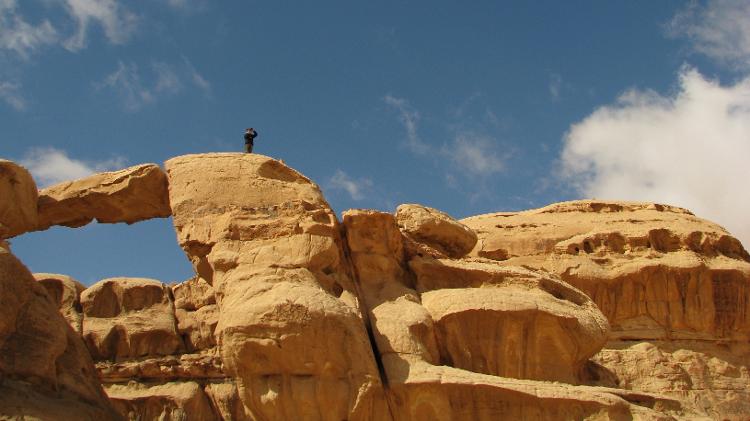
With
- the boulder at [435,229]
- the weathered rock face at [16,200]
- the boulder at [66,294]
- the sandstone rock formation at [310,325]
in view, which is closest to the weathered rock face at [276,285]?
the sandstone rock formation at [310,325]

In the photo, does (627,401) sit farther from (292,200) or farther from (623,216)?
(623,216)

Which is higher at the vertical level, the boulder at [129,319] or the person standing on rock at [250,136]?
the person standing on rock at [250,136]

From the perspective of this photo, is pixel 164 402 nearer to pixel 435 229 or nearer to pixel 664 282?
pixel 435 229

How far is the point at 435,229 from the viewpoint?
17656 mm

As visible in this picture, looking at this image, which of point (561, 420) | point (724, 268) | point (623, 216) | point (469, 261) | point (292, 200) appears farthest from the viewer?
point (623, 216)

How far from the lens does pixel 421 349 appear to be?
1448 cm

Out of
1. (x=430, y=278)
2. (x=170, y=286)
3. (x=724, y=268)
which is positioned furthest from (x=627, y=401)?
(x=724, y=268)

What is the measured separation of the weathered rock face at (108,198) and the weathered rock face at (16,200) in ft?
2.42

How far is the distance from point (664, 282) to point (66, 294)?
47.6 ft

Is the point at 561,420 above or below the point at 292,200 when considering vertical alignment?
below

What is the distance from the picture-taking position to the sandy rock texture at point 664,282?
79.2ft

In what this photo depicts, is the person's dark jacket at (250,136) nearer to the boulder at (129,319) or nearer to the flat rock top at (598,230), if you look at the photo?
the boulder at (129,319)

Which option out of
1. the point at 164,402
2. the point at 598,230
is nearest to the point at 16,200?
the point at 164,402

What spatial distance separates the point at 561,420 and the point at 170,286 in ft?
28.0
